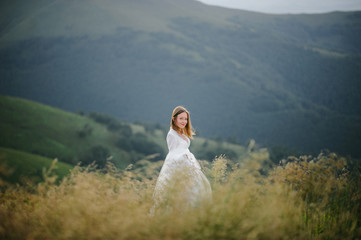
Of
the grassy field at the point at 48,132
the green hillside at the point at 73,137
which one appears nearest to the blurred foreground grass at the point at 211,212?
the green hillside at the point at 73,137

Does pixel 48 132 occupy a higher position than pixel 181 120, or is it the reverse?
pixel 48 132

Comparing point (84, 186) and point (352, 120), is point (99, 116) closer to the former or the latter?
point (84, 186)

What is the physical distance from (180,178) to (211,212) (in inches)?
23.7

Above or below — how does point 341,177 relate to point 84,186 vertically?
above

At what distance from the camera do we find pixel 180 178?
11.2ft

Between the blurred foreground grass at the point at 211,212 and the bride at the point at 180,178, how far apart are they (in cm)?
14

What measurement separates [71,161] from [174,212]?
210ft

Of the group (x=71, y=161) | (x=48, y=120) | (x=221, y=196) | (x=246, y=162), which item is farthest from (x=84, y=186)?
(x=48, y=120)

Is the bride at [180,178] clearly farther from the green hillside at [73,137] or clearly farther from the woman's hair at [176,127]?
the green hillside at [73,137]

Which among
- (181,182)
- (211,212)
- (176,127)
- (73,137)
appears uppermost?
(73,137)

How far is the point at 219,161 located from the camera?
388 cm

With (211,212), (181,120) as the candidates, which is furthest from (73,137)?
(211,212)

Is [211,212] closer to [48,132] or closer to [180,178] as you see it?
[180,178]

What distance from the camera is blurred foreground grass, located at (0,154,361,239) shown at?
2887 millimetres
